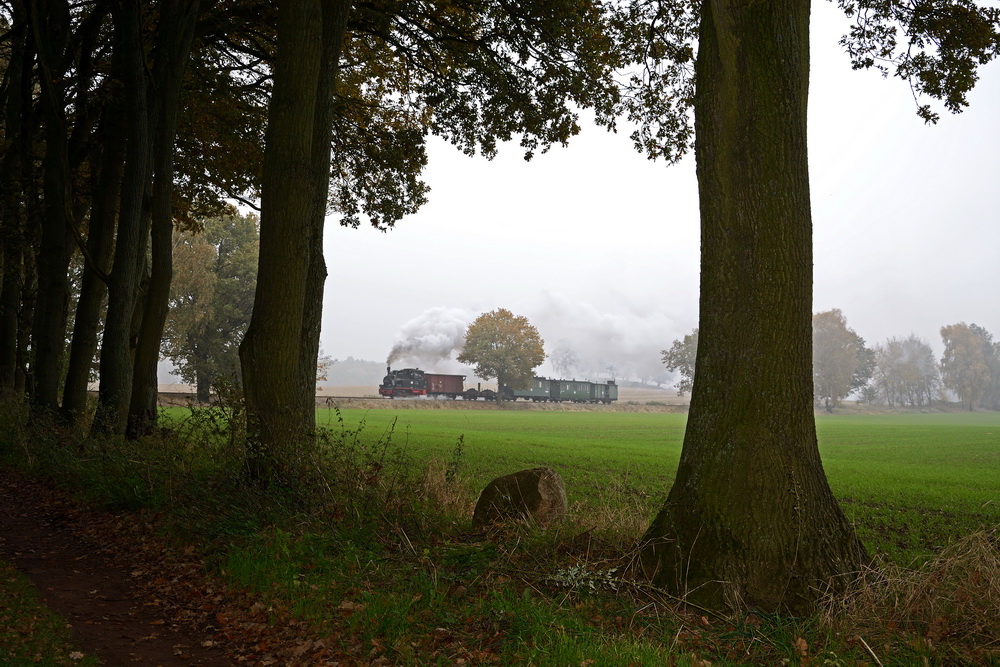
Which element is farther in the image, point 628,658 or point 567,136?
point 567,136

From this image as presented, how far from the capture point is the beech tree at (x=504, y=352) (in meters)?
69.7

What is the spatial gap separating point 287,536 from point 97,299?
10.7 metres

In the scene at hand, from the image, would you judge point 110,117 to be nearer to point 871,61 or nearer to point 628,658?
point 871,61

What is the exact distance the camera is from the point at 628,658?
417 centimetres

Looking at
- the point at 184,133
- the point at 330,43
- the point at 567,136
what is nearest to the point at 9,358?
the point at 184,133

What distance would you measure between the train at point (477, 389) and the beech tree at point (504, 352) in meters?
1.56

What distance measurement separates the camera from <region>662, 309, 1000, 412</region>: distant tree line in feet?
276

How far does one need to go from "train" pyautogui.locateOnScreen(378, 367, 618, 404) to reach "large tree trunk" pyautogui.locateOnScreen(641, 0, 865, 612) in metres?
60.7

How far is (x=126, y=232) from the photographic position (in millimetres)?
13445

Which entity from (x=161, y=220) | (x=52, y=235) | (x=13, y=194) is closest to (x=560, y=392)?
(x=13, y=194)

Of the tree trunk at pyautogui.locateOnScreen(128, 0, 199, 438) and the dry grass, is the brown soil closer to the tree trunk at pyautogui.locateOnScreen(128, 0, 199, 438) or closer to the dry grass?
the dry grass

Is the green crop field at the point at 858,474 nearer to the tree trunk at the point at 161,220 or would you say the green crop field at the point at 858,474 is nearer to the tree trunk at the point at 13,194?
the tree trunk at the point at 161,220

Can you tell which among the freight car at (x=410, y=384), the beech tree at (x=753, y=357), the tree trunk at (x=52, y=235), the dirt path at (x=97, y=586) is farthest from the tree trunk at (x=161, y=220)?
the freight car at (x=410, y=384)

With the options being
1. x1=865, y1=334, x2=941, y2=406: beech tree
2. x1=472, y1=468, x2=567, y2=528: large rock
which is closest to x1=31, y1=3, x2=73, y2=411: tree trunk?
x1=472, y1=468, x2=567, y2=528: large rock
